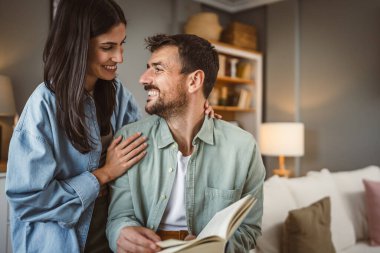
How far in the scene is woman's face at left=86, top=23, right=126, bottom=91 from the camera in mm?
1257

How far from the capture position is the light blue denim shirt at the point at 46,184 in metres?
1.11

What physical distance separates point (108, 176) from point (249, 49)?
3270mm

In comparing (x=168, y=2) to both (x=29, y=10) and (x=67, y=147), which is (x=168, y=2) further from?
(x=67, y=147)

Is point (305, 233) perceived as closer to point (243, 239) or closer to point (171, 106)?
point (243, 239)

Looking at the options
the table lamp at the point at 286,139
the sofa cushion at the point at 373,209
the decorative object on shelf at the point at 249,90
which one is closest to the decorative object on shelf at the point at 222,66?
the decorative object on shelf at the point at 249,90

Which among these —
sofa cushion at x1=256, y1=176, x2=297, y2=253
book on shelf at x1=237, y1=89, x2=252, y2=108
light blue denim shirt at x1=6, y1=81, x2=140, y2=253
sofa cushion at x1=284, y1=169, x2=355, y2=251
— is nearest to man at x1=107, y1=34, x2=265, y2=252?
light blue denim shirt at x1=6, y1=81, x2=140, y2=253

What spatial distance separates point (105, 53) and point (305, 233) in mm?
1269

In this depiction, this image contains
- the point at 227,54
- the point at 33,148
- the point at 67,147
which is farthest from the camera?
the point at 227,54

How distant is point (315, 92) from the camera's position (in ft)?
12.9

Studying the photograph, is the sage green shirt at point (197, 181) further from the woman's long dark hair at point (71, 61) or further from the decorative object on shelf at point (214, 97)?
the decorative object on shelf at point (214, 97)

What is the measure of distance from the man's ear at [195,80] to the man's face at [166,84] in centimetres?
3

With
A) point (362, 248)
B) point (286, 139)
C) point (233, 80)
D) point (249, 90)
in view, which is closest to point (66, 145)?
point (362, 248)

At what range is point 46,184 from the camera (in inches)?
43.8

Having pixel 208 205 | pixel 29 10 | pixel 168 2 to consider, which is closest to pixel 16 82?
pixel 29 10
